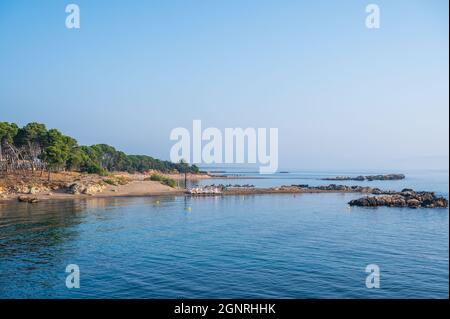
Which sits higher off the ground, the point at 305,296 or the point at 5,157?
the point at 5,157

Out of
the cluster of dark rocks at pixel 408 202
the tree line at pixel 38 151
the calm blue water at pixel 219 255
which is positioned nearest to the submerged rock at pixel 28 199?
the calm blue water at pixel 219 255

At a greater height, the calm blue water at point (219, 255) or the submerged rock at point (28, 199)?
the submerged rock at point (28, 199)

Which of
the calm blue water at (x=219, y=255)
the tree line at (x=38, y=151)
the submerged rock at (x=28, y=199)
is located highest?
the tree line at (x=38, y=151)

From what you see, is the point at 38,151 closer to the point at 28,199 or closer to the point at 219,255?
the point at 28,199

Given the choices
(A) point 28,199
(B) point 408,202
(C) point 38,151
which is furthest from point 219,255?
(C) point 38,151

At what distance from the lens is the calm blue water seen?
23.5m

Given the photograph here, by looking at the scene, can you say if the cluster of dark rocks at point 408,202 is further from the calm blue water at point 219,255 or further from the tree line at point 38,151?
the tree line at point 38,151

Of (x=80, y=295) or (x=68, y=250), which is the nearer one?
(x=80, y=295)

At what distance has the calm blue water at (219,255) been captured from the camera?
77.2 ft

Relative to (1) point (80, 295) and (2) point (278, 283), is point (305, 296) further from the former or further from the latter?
(1) point (80, 295)
